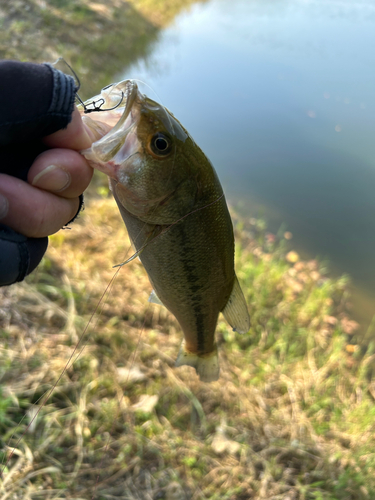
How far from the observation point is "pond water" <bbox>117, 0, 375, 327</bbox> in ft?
20.3

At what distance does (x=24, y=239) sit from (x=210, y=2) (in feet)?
66.6

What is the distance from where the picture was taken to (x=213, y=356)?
202cm

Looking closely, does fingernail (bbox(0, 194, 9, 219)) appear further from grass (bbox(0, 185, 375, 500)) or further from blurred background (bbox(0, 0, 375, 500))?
grass (bbox(0, 185, 375, 500))

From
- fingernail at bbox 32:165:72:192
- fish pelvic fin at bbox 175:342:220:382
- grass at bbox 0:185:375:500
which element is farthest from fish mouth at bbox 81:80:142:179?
grass at bbox 0:185:375:500

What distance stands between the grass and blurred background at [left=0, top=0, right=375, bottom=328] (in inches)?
82.6

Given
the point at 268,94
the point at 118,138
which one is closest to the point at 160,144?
the point at 118,138

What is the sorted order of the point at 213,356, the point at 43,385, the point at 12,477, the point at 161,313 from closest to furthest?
the point at 213,356, the point at 12,477, the point at 43,385, the point at 161,313

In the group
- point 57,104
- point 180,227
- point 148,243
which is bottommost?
point 148,243

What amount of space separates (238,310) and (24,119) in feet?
4.19

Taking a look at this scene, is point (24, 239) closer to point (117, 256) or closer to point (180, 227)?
point (180, 227)

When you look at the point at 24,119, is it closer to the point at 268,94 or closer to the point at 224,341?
the point at 224,341

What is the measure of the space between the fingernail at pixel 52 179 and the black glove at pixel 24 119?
0.09 m

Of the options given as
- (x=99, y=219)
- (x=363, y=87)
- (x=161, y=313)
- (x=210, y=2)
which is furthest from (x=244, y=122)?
(x=210, y=2)

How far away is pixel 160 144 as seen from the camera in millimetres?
1354
